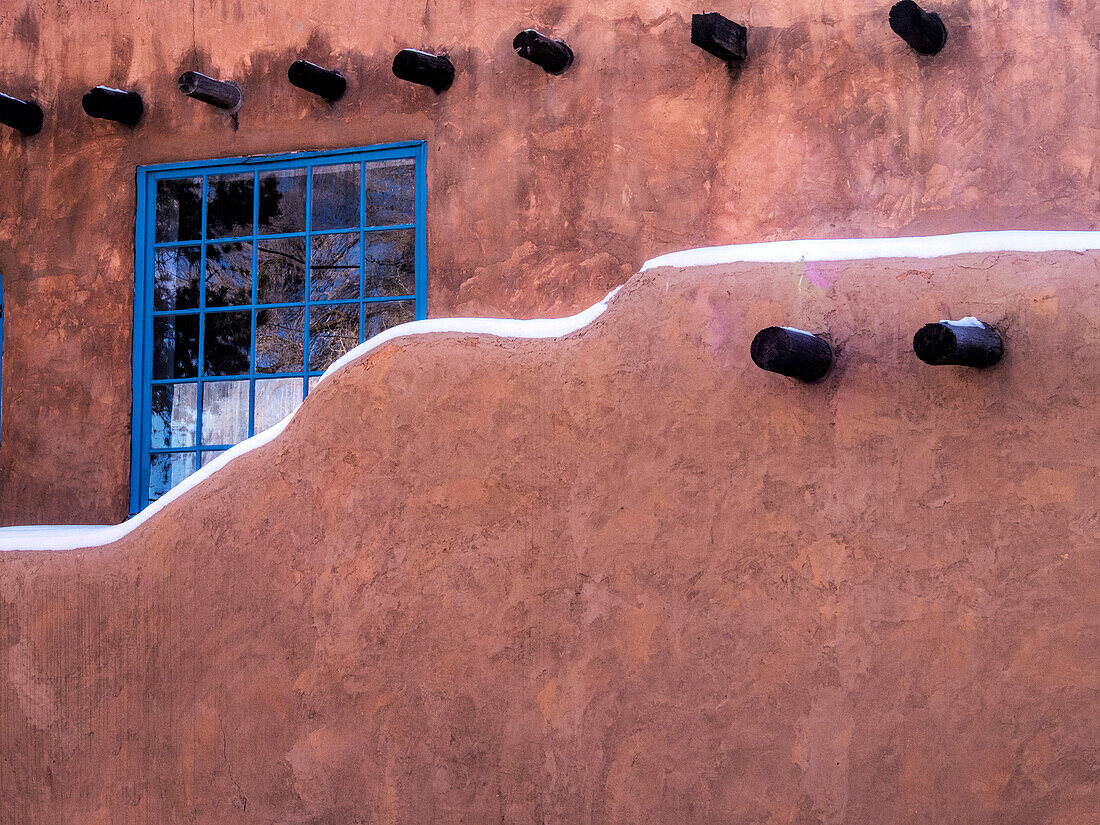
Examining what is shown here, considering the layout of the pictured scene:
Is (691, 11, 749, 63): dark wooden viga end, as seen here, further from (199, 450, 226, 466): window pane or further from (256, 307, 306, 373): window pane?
(199, 450, 226, 466): window pane

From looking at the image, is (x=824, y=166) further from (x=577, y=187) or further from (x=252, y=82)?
(x=252, y=82)

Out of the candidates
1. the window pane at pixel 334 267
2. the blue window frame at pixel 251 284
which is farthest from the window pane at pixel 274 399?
the window pane at pixel 334 267

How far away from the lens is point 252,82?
6.33 meters

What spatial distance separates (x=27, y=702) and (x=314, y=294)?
8.38ft

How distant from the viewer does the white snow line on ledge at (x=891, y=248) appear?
12.1 feet

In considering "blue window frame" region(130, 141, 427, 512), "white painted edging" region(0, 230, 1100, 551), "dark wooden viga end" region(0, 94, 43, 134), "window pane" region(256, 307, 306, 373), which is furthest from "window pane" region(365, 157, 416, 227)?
"dark wooden viga end" region(0, 94, 43, 134)

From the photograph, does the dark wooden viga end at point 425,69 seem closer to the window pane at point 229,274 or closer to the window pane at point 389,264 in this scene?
the window pane at point 389,264

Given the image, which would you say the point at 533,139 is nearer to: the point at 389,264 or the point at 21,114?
the point at 389,264

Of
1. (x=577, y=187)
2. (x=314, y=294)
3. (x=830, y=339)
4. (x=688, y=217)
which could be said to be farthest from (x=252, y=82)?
(x=830, y=339)

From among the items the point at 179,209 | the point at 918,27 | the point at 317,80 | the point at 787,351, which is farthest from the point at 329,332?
the point at 918,27

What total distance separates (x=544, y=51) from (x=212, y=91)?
1.86 m

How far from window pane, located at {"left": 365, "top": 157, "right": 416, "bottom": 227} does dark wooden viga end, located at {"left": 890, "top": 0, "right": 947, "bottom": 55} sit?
2586 mm

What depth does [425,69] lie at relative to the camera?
5.75m

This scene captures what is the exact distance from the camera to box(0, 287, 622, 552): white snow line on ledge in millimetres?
4383
